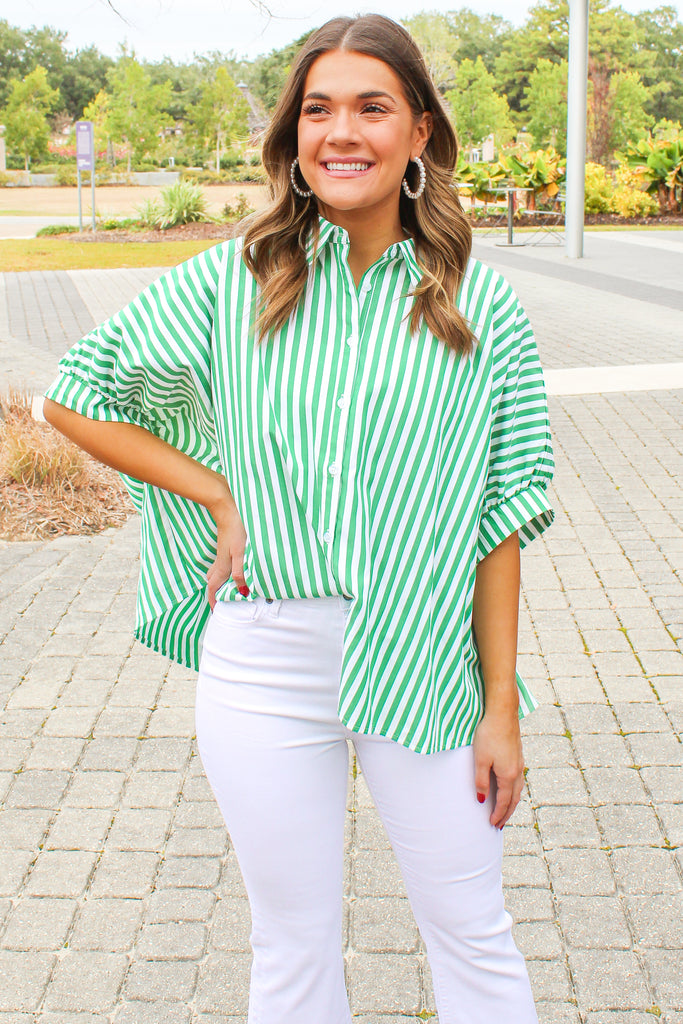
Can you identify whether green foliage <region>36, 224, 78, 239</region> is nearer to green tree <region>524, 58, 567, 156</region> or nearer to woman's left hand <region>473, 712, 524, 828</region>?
woman's left hand <region>473, 712, 524, 828</region>

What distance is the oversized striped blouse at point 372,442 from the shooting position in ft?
5.38

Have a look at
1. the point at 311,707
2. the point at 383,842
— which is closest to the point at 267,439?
the point at 311,707

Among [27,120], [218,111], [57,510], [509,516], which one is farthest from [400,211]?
[27,120]

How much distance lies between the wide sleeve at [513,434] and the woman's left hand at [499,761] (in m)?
0.27

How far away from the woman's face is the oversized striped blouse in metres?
0.07

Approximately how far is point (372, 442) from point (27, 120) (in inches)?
2277

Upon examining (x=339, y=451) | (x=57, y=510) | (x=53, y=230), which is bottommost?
(x=57, y=510)

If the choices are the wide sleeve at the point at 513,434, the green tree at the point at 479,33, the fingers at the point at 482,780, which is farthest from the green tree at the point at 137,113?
the fingers at the point at 482,780

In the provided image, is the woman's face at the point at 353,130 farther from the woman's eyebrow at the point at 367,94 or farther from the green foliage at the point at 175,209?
the green foliage at the point at 175,209

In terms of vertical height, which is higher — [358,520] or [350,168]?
[350,168]

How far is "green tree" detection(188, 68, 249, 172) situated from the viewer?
1937 inches

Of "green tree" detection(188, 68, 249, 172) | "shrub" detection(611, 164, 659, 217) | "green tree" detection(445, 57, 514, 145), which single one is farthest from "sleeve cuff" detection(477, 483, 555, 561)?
"green tree" detection(188, 68, 249, 172)

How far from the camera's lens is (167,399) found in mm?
1843

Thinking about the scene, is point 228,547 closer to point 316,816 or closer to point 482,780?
point 316,816
